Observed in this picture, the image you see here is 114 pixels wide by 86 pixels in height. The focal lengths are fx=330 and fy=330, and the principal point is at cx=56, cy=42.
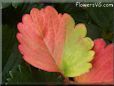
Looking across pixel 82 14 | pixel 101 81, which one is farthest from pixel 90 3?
pixel 101 81

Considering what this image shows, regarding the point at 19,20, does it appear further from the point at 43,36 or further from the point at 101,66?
the point at 101,66

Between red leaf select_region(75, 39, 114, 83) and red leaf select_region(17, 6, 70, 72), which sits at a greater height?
red leaf select_region(17, 6, 70, 72)

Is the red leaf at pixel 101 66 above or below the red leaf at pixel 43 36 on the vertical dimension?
below

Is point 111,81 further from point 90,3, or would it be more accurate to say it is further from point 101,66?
point 90,3

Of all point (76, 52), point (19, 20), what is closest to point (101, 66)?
point (76, 52)
